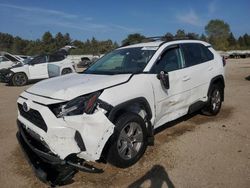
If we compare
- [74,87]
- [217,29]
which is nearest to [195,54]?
[74,87]

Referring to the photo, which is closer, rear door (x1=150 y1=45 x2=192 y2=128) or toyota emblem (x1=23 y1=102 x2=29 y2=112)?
toyota emblem (x1=23 y1=102 x2=29 y2=112)

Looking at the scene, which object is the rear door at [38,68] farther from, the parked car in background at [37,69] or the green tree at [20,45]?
the green tree at [20,45]

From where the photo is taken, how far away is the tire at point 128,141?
3.92 metres

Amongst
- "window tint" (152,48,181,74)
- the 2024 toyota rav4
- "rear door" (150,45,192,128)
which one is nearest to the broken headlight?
the 2024 toyota rav4

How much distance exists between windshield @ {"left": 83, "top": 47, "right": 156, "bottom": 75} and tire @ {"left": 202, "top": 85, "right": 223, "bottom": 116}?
6.88 ft

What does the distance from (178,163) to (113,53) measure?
266cm

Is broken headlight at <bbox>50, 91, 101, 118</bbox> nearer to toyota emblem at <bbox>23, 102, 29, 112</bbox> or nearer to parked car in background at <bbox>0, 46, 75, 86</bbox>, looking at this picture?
toyota emblem at <bbox>23, 102, 29, 112</bbox>

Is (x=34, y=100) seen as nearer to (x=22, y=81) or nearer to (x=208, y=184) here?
(x=208, y=184)

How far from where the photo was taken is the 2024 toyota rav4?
358 centimetres

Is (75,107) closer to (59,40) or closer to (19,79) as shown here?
(19,79)

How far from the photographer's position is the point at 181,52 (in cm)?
562

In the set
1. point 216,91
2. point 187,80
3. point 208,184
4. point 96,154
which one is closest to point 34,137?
point 96,154

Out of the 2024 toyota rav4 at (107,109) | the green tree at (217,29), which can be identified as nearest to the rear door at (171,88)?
the 2024 toyota rav4 at (107,109)

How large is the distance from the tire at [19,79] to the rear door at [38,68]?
37 centimetres
